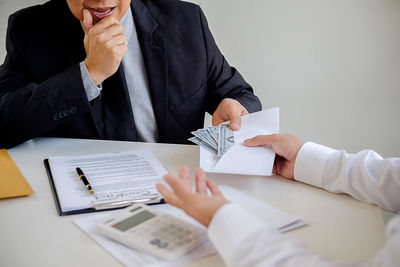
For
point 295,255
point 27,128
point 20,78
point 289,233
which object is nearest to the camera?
point 295,255

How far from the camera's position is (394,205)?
0.99 m

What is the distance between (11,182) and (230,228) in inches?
25.8

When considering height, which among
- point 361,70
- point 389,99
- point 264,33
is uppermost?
point 264,33

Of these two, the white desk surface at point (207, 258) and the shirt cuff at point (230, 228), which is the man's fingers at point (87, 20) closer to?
the white desk surface at point (207, 258)

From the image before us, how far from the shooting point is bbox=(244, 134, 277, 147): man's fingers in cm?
119

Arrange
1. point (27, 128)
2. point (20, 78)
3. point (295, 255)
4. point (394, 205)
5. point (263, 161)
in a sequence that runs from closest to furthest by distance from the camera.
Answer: point (295, 255) → point (394, 205) → point (263, 161) → point (27, 128) → point (20, 78)

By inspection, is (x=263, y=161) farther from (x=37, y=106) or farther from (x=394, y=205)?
(x=37, y=106)

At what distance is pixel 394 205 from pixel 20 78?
130 centimetres

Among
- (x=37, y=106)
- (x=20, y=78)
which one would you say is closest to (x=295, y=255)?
(x=37, y=106)

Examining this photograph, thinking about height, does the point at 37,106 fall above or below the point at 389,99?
above

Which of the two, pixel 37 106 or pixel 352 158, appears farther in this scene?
pixel 37 106

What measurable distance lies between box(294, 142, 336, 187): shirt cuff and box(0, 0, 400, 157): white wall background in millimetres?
1337

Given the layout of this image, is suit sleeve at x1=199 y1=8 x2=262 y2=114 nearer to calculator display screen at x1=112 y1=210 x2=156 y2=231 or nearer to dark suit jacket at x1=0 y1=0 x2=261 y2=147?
dark suit jacket at x1=0 y1=0 x2=261 y2=147

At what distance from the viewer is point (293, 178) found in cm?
114
